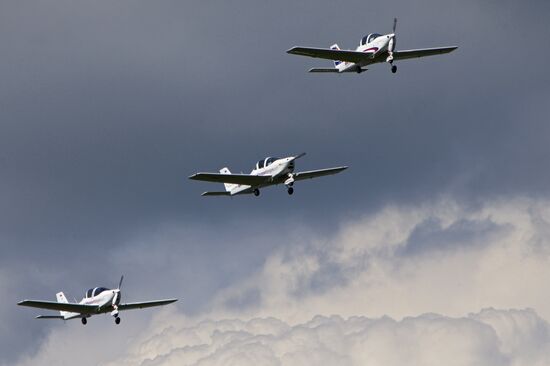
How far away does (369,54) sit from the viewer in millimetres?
125375

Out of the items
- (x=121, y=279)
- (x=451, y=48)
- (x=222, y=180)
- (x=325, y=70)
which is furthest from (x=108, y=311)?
(x=451, y=48)

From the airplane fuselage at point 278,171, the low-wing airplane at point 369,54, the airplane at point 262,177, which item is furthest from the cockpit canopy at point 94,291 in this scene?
the low-wing airplane at point 369,54

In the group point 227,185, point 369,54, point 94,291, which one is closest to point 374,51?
point 369,54

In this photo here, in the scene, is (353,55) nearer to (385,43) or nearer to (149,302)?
(385,43)

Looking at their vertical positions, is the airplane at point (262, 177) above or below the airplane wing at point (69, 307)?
above

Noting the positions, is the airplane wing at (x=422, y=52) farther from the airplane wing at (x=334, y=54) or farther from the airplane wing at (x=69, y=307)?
the airplane wing at (x=69, y=307)

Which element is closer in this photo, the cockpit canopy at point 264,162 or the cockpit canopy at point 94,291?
the cockpit canopy at point 264,162

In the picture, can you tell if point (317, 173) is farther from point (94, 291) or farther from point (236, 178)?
point (94, 291)

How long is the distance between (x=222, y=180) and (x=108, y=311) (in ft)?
54.8

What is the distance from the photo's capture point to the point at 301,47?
393 feet

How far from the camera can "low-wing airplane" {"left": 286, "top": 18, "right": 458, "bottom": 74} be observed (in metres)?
124

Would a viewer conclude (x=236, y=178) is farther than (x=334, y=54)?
Yes

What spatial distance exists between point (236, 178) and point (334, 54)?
14625mm

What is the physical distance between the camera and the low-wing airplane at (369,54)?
124 meters
